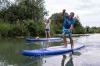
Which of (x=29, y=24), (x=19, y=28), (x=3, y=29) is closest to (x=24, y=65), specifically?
(x=3, y=29)

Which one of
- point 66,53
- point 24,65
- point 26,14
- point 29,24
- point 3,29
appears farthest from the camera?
point 26,14

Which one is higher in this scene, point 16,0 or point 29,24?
point 16,0

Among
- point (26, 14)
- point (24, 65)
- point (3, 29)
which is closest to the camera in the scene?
point (24, 65)

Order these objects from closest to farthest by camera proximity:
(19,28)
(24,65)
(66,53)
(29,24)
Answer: (24,65) → (66,53) → (19,28) → (29,24)

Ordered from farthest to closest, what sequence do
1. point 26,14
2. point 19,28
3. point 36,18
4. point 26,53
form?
point 36,18 → point 26,14 → point 19,28 → point 26,53

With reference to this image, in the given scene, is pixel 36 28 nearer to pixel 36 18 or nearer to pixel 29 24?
pixel 29 24

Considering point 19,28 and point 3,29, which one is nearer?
point 3,29

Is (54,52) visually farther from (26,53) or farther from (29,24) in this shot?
(29,24)

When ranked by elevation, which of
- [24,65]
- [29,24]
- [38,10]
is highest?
[38,10]

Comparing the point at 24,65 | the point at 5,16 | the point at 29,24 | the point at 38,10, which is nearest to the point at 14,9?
the point at 5,16

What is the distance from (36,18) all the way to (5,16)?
601 centimetres

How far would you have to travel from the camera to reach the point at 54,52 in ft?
28.9

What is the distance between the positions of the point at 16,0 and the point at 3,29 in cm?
1595

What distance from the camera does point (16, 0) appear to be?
128 ft
